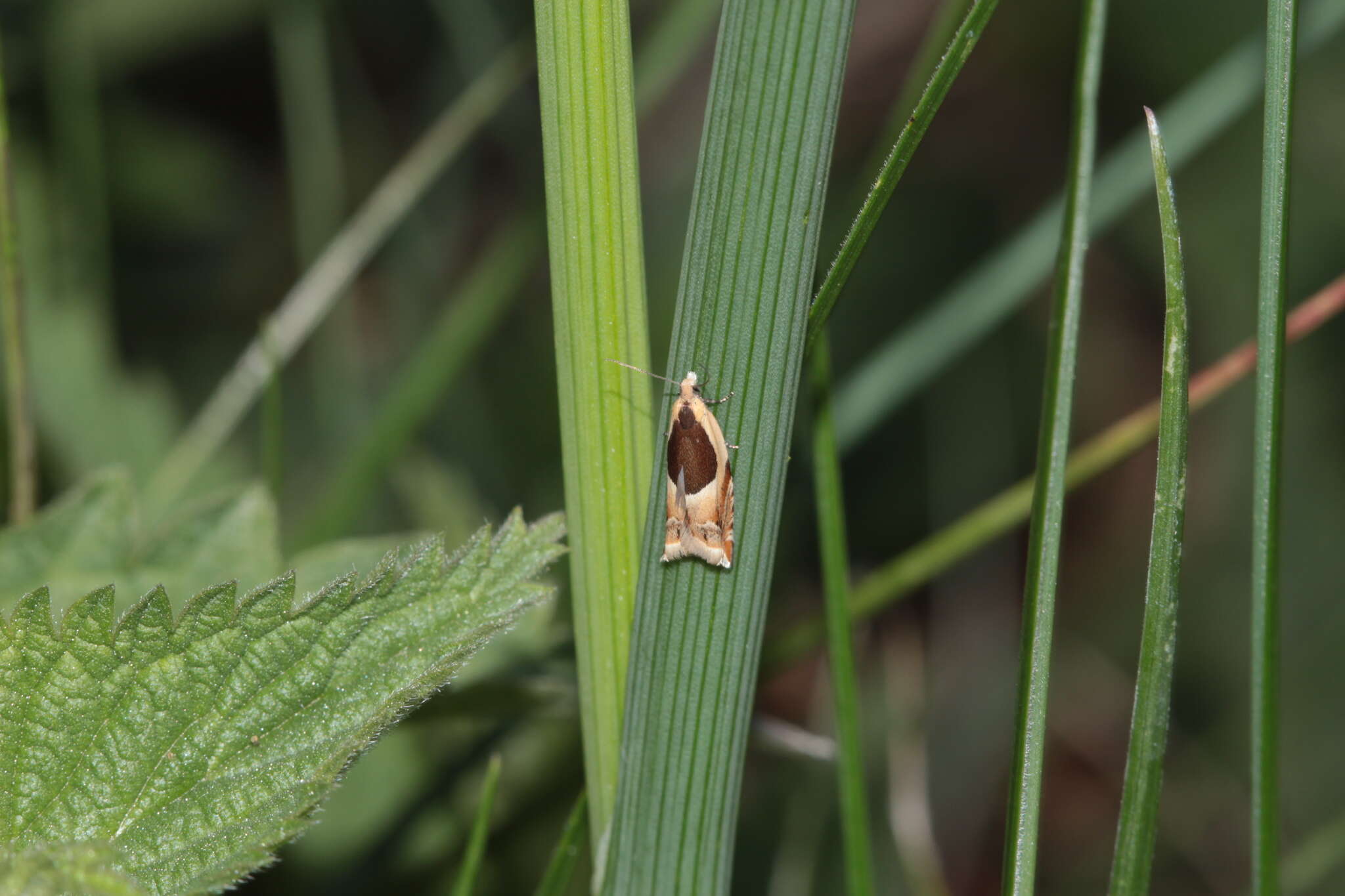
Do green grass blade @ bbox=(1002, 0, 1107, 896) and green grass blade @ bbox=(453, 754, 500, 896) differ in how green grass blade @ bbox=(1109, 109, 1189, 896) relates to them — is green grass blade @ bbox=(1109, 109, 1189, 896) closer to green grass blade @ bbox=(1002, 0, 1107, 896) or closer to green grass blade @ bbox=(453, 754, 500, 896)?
green grass blade @ bbox=(1002, 0, 1107, 896)

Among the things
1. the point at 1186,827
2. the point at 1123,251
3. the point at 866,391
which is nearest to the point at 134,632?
the point at 866,391

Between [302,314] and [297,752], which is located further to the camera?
[302,314]

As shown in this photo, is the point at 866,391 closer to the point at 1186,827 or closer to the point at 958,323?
the point at 958,323

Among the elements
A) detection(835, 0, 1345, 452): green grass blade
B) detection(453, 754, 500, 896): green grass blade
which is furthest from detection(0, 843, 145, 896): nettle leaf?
detection(835, 0, 1345, 452): green grass blade

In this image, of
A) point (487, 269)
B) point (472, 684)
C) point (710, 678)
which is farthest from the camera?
point (487, 269)

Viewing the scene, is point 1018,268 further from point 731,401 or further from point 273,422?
point 273,422

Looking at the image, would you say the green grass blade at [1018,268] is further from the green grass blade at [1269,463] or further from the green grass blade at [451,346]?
the green grass blade at [1269,463]

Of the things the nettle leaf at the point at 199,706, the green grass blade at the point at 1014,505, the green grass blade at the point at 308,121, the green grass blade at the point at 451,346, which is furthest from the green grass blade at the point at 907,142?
the green grass blade at the point at 308,121
